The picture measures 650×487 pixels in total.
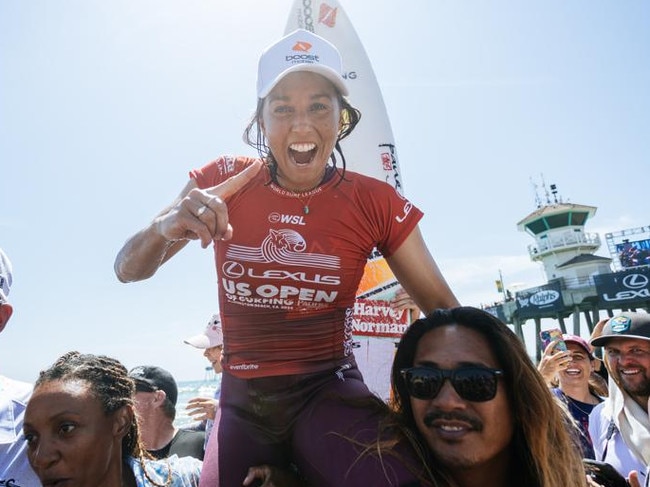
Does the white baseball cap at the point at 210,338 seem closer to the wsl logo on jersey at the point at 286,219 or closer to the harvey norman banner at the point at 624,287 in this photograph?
the wsl logo on jersey at the point at 286,219

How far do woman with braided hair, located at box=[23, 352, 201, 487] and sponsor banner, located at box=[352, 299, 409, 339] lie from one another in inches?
77.4

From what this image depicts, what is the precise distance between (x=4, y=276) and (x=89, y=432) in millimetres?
1349

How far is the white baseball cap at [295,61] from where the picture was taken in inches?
83.0

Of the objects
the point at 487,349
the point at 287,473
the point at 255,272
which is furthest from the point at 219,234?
the point at 487,349

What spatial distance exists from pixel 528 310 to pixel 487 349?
40731 mm

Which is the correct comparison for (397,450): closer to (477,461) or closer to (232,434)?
(477,461)

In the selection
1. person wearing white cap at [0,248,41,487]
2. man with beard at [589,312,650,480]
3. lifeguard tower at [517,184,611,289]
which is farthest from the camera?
lifeguard tower at [517,184,611,289]

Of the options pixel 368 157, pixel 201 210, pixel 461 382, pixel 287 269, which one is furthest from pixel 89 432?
pixel 368 157

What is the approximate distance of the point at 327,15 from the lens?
6.16m

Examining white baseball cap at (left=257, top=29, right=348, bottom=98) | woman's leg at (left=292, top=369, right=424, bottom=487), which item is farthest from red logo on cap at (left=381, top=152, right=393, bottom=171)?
woman's leg at (left=292, top=369, right=424, bottom=487)

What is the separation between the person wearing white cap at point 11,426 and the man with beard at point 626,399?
172 inches

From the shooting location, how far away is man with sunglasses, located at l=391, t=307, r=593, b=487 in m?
1.86

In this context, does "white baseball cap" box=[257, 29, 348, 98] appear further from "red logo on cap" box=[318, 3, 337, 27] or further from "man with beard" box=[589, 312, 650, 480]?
"red logo on cap" box=[318, 3, 337, 27]

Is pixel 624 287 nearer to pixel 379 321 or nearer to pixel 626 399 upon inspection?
pixel 626 399
